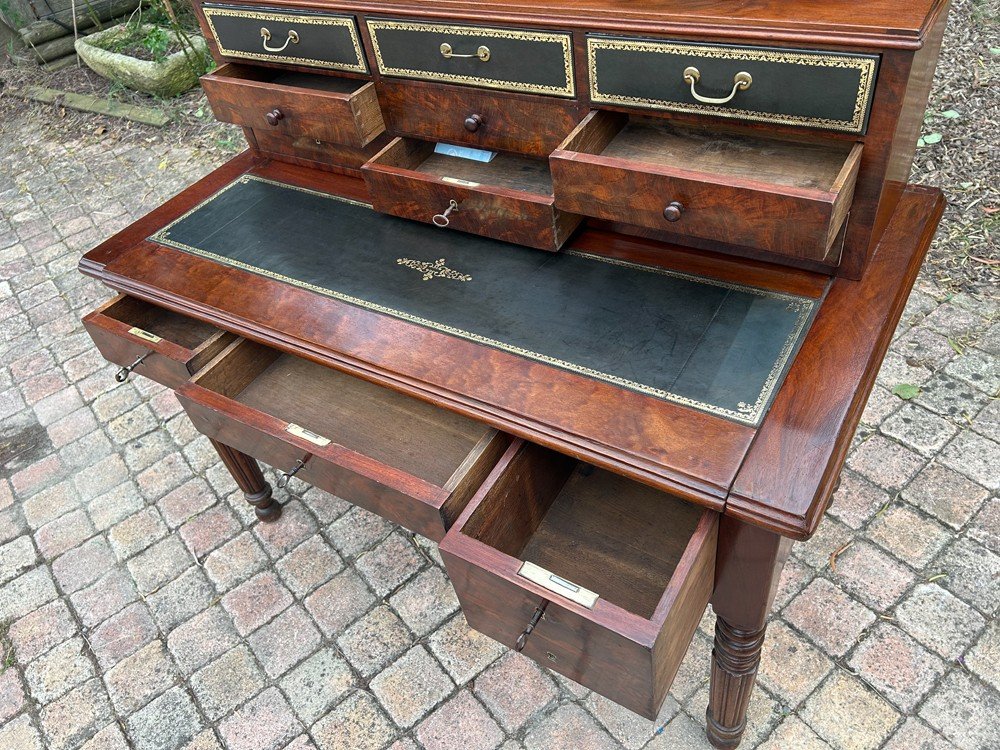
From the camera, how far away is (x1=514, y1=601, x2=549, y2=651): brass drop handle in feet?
4.53

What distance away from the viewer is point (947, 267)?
10.3ft

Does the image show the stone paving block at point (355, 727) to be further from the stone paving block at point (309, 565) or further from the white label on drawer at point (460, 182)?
the white label on drawer at point (460, 182)

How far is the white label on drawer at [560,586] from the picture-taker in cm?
133

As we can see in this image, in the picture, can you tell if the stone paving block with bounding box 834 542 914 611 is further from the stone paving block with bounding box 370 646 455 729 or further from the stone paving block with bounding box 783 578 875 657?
the stone paving block with bounding box 370 646 455 729

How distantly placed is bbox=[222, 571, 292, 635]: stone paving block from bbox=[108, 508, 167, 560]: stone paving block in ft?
1.40

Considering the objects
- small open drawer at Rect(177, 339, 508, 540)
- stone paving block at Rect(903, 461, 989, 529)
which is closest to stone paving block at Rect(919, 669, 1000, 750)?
stone paving block at Rect(903, 461, 989, 529)

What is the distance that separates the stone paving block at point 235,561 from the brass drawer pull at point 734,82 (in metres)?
2.02

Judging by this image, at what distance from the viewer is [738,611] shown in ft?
5.27

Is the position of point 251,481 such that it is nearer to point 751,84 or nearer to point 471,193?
point 471,193

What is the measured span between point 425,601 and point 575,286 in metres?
1.22

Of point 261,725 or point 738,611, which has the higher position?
point 738,611

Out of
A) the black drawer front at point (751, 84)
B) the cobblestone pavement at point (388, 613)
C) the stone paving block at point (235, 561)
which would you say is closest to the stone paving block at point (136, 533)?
the cobblestone pavement at point (388, 613)

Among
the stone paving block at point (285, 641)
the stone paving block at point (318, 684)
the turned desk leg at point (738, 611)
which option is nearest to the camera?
the turned desk leg at point (738, 611)

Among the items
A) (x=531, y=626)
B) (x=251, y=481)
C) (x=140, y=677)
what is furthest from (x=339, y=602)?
(x=531, y=626)
